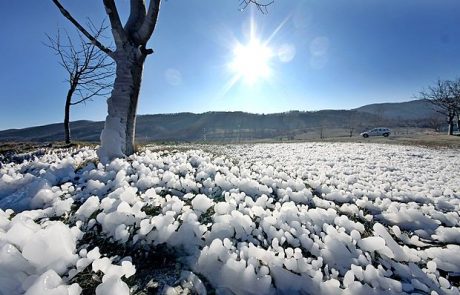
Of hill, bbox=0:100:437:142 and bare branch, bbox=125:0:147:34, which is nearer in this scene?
bare branch, bbox=125:0:147:34

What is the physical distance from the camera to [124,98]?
21.4 ft

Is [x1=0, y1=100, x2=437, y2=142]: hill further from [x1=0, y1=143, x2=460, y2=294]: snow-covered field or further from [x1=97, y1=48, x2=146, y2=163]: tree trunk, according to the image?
[x1=0, y1=143, x2=460, y2=294]: snow-covered field

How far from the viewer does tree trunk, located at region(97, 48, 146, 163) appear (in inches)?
250

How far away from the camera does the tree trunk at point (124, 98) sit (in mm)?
6348

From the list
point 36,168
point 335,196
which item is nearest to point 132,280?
point 335,196

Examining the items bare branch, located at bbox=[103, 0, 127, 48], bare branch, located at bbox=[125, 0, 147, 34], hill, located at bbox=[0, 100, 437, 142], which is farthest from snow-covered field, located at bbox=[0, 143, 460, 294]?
hill, located at bbox=[0, 100, 437, 142]

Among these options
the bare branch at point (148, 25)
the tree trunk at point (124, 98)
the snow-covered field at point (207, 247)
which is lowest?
the snow-covered field at point (207, 247)

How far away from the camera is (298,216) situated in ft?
9.77

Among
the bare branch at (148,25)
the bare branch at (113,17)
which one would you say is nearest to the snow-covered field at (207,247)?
the bare branch at (113,17)

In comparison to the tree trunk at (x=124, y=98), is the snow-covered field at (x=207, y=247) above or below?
below

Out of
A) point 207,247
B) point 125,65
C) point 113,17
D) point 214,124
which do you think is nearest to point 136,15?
point 113,17

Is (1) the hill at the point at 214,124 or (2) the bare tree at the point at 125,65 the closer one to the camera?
(2) the bare tree at the point at 125,65

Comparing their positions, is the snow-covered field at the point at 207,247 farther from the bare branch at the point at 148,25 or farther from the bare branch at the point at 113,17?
the bare branch at the point at 148,25

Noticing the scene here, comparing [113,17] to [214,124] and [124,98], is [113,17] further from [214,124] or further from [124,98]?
[214,124]
